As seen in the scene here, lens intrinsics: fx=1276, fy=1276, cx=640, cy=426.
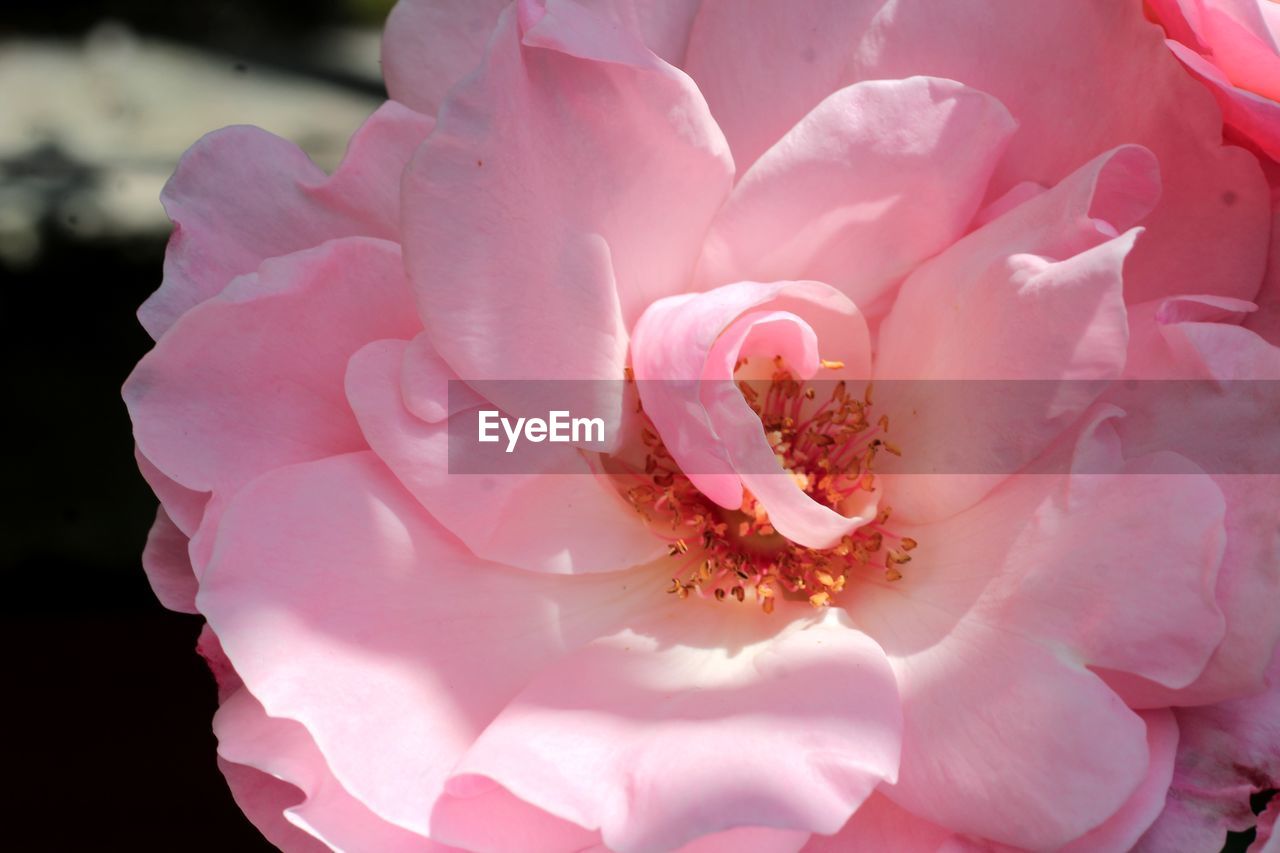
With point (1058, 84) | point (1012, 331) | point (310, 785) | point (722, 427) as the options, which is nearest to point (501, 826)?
point (310, 785)

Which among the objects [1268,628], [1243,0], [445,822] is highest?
[1243,0]

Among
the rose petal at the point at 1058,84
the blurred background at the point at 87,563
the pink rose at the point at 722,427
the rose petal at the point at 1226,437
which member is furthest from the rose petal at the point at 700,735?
the blurred background at the point at 87,563

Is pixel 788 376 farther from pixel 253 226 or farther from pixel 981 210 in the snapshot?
pixel 253 226

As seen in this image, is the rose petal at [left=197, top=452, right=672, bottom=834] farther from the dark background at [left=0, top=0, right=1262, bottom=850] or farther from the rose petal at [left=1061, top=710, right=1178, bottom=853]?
the dark background at [left=0, top=0, right=1262, bottom=850]

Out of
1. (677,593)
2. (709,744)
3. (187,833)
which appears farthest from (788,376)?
(187,833)
